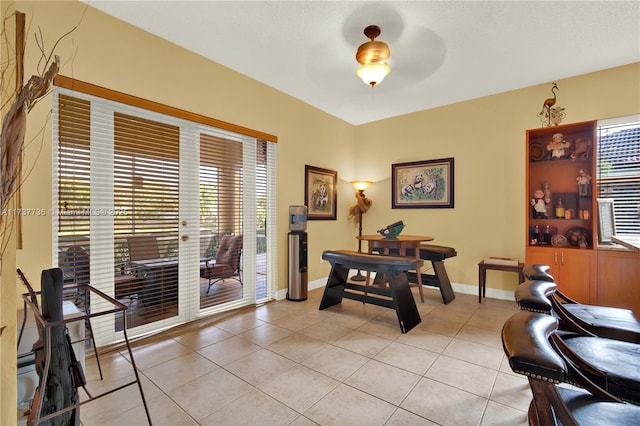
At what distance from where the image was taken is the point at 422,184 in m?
4.78

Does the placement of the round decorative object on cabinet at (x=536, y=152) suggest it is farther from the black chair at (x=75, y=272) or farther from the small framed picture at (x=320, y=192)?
the black chair at (x=75, y=272)

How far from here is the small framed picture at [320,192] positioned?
4.56 meters

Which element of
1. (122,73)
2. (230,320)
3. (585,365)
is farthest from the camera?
(230,320)

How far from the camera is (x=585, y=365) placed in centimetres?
123

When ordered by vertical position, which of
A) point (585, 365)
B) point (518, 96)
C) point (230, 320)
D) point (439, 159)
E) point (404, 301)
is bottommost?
point (230, 320)

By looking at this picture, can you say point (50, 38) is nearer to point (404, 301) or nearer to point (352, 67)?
point (352, 67)

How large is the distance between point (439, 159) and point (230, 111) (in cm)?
319

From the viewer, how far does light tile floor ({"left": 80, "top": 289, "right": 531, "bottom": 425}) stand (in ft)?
5.73

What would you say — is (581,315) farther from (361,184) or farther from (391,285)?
(361,184)

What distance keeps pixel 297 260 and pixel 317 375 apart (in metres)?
1.96

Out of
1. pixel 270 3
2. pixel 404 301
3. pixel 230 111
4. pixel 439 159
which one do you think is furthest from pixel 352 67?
pixel 404 301

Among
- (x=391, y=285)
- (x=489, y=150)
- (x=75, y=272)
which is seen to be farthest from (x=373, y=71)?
(x=75, y=272)

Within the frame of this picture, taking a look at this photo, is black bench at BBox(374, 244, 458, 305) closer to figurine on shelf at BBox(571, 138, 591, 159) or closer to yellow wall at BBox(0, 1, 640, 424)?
yellow wall at BBox(0, 1, 640, 424)

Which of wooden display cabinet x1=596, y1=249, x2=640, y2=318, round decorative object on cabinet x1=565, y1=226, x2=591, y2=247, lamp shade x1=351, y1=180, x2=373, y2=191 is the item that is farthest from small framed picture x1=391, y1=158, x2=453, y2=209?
wooden display cabinet x1=596, y1=249, x2=640, y2=318
